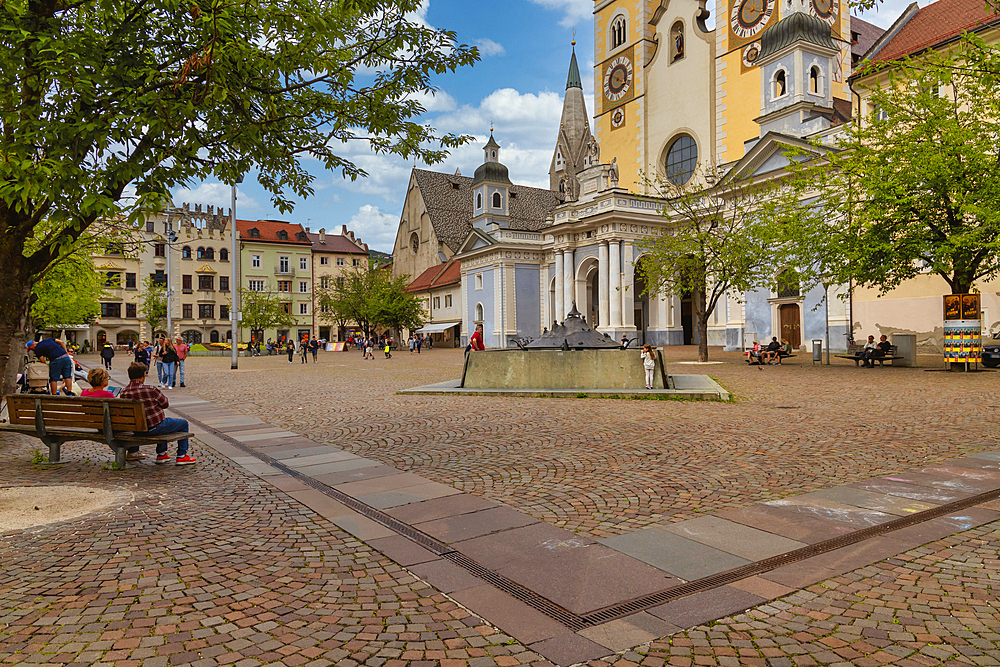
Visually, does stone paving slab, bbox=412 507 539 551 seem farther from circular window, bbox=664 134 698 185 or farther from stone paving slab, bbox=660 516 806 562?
circular window, bbox=664 134 698 185

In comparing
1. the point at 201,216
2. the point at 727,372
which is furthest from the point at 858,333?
the point at 201,216

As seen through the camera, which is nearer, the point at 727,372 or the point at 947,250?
the point at 947,250

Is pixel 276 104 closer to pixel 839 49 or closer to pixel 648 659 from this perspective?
pixel 648 659

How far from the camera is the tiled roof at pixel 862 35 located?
174ft

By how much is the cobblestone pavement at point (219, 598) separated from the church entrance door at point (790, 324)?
121 ft

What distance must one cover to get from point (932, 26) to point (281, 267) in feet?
225

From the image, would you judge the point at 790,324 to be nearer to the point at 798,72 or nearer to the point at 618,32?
the point at 798,72

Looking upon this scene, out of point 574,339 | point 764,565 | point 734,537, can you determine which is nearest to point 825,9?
point 574,339

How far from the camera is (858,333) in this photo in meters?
35.6

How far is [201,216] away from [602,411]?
255 ft

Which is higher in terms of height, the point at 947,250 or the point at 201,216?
the point at 201,216

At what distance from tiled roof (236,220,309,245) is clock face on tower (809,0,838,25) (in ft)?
→ 199

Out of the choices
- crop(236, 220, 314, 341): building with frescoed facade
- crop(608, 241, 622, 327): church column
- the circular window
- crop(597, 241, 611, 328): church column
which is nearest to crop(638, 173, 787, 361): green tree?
crop(608, 241, 622, 327): church column

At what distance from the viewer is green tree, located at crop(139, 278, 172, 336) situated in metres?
70.4
